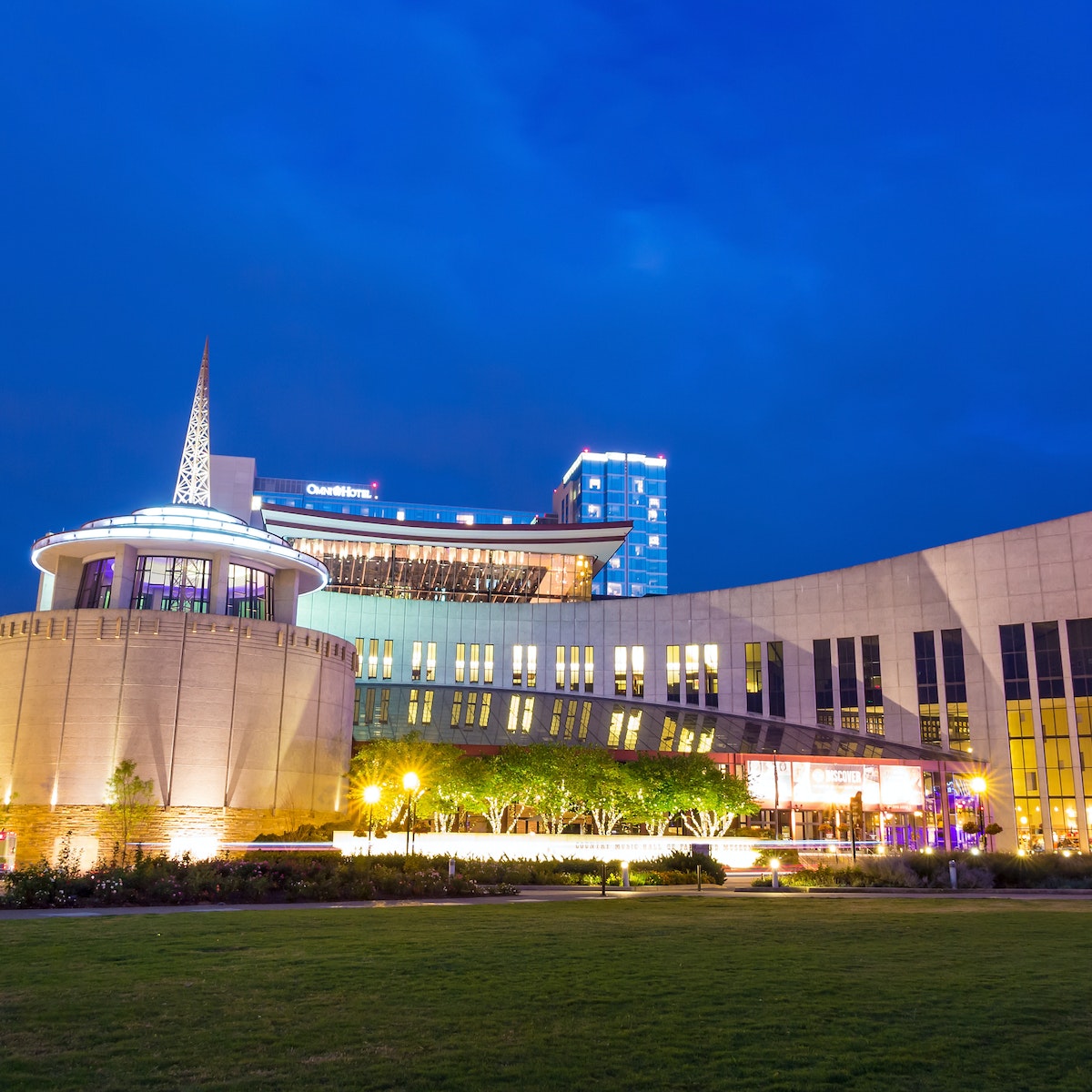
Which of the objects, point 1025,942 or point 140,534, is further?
point 140,534

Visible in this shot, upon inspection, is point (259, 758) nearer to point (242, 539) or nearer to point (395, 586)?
point (242, 539)

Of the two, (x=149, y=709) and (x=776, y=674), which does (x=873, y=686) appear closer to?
(x=776, y=674)

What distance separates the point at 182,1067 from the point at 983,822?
73.4 meters

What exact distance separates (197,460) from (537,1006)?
65768 millimetres

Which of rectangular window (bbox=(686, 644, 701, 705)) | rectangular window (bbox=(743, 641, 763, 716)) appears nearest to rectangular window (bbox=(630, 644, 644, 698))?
rectangular window (bbox=(686, 644, 701, 705))

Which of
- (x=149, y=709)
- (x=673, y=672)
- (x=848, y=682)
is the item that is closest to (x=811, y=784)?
(x=848, y=682)

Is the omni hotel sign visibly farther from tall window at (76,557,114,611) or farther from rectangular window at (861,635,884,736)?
tall window at (76,557,114,611)

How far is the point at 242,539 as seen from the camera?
64.9 meters

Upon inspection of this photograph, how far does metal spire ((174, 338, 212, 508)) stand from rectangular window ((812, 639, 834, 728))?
4997 centimetres

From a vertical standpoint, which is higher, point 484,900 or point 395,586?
point 395,586

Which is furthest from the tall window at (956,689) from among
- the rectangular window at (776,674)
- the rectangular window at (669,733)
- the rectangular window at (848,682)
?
the rectangular window at (669,733)

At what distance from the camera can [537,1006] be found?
1366cm

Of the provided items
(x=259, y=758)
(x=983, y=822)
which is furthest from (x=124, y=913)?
(x=983, y=822)

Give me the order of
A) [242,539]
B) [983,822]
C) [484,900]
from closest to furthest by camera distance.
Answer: [484,900] → [242,539] → [983,822]
